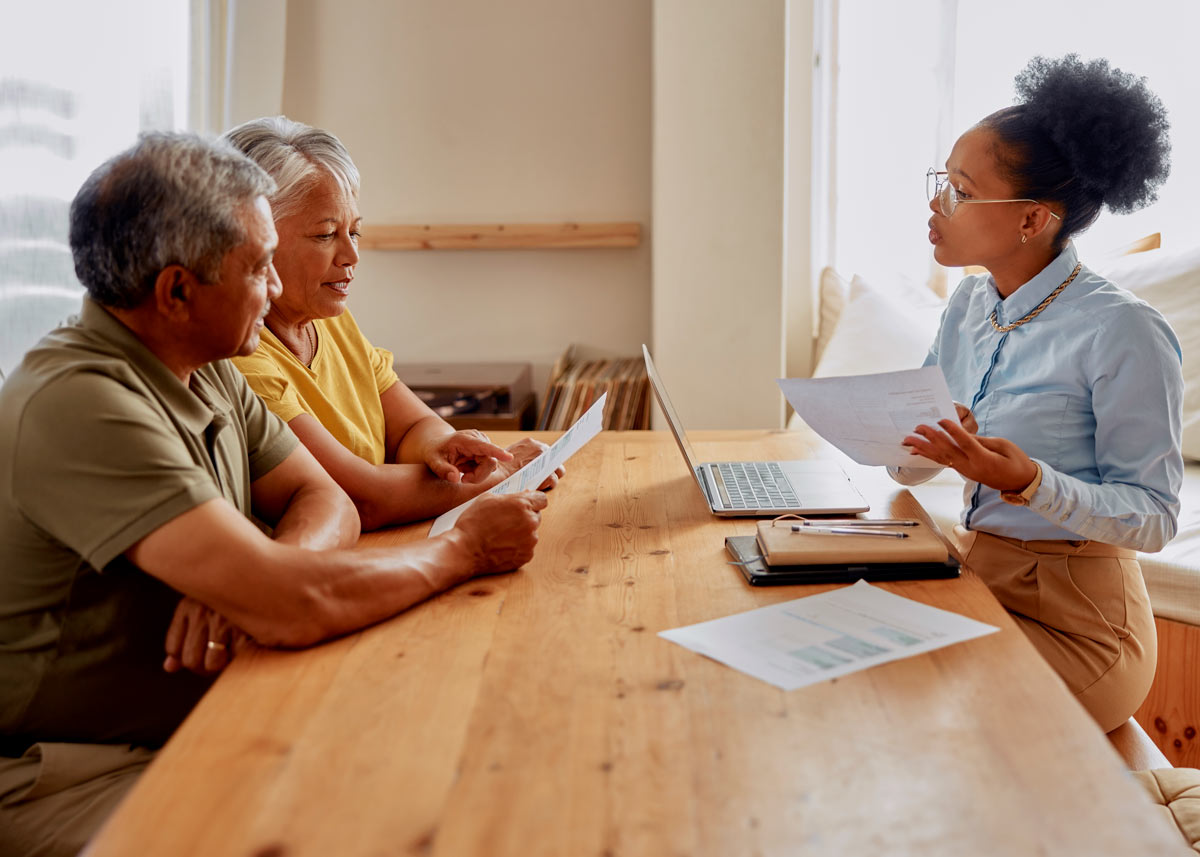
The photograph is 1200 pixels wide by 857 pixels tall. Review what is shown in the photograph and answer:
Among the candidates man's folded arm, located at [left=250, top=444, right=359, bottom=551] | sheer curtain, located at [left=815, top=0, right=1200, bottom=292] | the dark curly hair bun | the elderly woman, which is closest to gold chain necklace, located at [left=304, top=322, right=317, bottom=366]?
the elderly woman

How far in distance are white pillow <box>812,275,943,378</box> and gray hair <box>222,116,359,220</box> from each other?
194 centimetres

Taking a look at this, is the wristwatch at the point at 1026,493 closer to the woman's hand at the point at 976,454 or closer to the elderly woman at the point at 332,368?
the woman's hand at the point at 976,454

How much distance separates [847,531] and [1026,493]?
265 mm

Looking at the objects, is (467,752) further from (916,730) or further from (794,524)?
(794,524)

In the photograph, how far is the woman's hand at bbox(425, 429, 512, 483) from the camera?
1826 mm

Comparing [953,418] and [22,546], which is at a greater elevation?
[953,418]

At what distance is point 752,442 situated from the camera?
2.18 metres

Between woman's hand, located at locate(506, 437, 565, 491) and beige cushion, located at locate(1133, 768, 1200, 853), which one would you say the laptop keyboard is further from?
beige cushion, located at locate(1133, 768, 1200, 853)

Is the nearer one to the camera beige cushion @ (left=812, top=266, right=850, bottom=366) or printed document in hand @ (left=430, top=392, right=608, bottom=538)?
printed document in hand @ (left=430, top=392, right=608, bottom=538)

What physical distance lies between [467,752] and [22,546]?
0.58 m

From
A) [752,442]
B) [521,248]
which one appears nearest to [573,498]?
[752,442]

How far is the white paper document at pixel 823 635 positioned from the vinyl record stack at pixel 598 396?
2289mm

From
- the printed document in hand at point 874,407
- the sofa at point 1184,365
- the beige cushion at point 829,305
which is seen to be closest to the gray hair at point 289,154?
the printed document in hand at point 874,407

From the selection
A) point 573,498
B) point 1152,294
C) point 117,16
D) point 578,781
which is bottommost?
point 578,781
